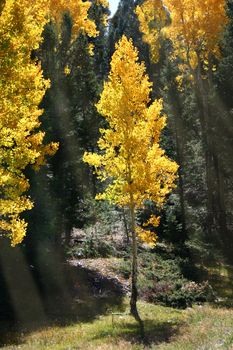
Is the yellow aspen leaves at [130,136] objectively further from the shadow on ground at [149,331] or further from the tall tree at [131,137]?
the shadow on ground at [149,331]

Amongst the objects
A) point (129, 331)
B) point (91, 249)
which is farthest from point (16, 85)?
point (91, 249)

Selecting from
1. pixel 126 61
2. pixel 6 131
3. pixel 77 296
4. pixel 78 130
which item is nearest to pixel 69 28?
pixel 78 130

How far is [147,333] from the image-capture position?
14.6m

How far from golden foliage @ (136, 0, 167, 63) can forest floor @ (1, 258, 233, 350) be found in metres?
25.4

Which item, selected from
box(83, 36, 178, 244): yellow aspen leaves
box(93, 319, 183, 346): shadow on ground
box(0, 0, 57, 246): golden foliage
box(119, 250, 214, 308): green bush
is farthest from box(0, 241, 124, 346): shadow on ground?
box(0, 0, 57, 246): golden foliage

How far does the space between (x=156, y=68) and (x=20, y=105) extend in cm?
3865

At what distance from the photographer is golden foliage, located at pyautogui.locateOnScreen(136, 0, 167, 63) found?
37031mm

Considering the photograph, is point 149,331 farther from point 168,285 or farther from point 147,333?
point 168,285

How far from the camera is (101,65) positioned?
57.0m

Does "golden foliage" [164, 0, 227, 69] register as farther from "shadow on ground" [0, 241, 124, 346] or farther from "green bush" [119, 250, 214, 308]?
"shadow on ground" [0, 241, 124, 346]

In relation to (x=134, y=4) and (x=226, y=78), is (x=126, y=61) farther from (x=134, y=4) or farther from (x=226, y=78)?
(x=134, y=4)

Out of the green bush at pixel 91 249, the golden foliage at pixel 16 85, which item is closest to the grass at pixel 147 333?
the golden foliage at pixel 16 85

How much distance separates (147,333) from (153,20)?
30.5 metres

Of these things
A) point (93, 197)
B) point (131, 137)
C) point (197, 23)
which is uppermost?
point (197, 23)
